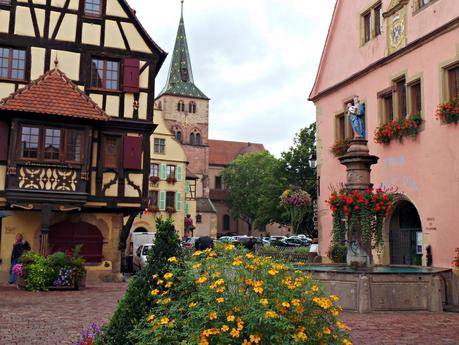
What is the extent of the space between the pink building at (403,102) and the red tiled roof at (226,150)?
63.5 metres

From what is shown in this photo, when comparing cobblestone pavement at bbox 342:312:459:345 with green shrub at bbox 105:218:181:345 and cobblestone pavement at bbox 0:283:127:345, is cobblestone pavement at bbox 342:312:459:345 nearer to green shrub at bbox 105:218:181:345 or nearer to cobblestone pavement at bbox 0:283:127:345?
green shrub at bbox 105:218:181:345

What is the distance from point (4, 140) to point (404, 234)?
44.2 feet

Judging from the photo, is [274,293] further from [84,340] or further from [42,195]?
[42,195]

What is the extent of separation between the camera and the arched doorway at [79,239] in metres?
19.7

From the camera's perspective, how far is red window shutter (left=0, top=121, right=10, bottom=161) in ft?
57.4

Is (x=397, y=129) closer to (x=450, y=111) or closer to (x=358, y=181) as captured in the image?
(x=450, y=111)

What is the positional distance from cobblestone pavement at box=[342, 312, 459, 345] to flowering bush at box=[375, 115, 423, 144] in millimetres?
6824

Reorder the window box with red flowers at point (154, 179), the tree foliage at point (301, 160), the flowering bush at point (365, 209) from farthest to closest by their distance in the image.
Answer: the tree foliage at point (301, 160), the window box with red flowers at point (154, 179), the flowering bush at point (365, 209)

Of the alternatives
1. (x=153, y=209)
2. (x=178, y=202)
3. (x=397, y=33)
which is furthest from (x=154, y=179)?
(x=397, y=33)

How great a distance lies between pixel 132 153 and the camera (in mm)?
19297

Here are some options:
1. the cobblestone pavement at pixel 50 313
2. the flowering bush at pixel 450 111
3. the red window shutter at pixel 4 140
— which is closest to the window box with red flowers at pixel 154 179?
the red window shutter at pixel 4 140

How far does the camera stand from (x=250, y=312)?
487 centimetres

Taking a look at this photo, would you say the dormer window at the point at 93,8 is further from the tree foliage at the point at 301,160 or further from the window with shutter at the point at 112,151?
the tree foliage at the point at 301,160

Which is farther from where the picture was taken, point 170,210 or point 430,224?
point 170,210
